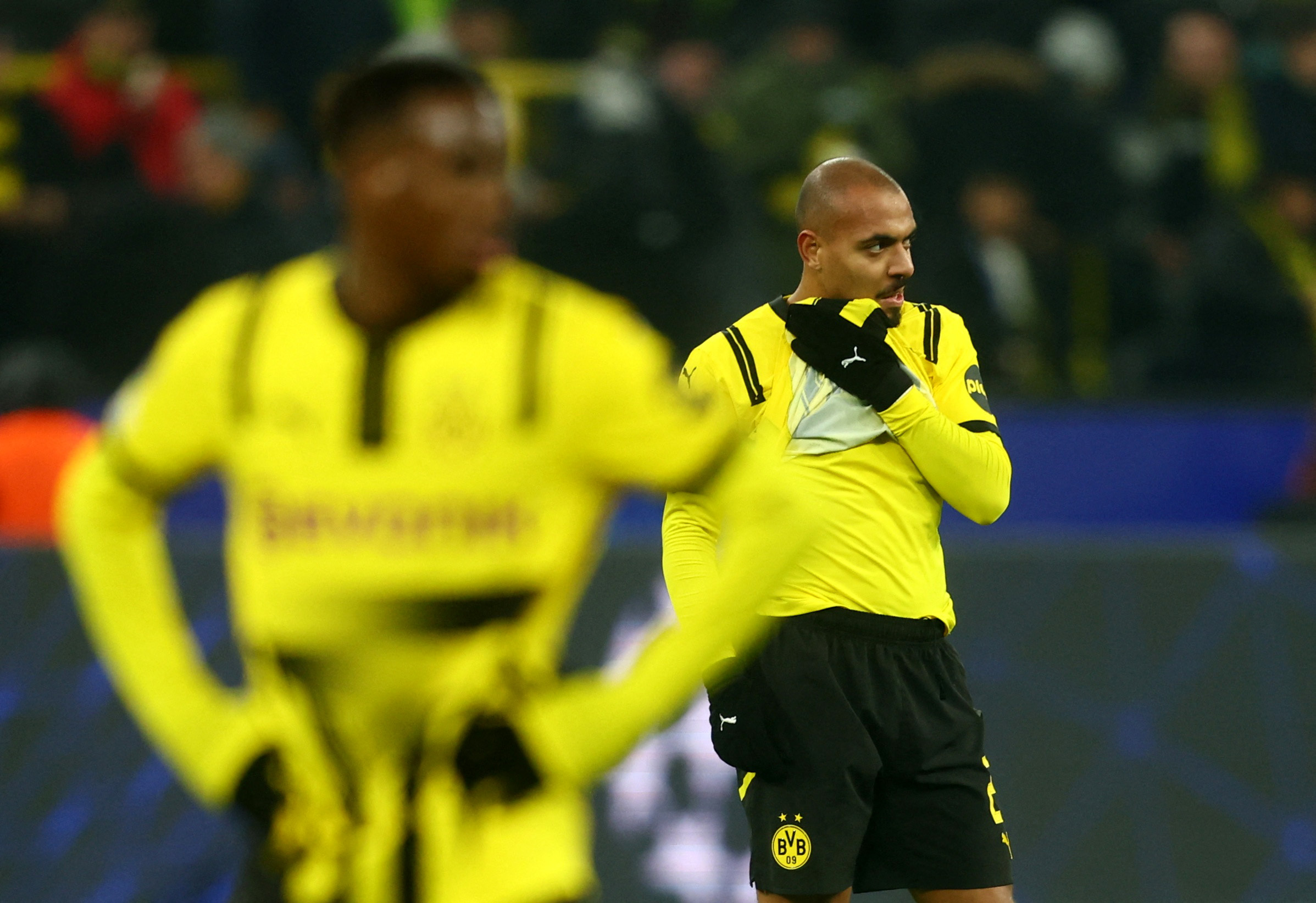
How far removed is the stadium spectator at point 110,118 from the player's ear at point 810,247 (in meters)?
6.47

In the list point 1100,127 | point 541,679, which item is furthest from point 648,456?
point 1100,127

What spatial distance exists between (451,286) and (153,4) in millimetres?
9146

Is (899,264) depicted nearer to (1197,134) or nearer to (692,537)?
(692,537)

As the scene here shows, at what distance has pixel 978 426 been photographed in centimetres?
396

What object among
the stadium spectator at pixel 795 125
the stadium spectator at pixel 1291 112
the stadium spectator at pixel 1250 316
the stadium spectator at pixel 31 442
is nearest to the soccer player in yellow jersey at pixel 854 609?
the stadium spectator at pixel 31 442

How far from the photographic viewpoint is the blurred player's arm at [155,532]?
249 centimetres

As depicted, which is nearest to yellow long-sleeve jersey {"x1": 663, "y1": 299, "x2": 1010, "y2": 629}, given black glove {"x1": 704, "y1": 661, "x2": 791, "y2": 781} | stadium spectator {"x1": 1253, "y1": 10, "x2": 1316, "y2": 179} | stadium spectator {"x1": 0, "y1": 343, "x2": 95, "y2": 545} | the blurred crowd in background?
black glove {"x1": 704, "y1": 661, "x2": 791, "y2": 781}

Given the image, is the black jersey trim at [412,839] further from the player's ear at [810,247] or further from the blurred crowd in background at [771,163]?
the blurred crowd in background at [771,163]

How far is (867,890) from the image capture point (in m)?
3.99

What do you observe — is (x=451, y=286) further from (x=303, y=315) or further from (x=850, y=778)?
(x=850, y=778)

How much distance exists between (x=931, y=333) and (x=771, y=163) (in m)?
5.35

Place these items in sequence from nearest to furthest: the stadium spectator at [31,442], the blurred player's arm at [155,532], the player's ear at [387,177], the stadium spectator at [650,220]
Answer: the player's ear at [387,177] → the blurred player's arm at [155,532] → the stadium spectator at [31,442] → the stadium spectator at [650,220]

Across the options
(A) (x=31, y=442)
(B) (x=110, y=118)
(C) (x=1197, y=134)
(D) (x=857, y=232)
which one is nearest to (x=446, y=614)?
(D) (x=857, y=232)

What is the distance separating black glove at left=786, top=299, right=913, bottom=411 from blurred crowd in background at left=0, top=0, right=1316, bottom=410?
15.3 feet
